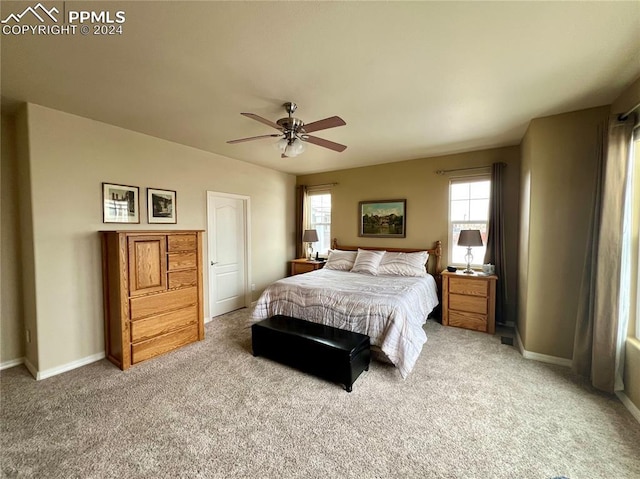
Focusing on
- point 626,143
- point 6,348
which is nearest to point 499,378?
point 626,143

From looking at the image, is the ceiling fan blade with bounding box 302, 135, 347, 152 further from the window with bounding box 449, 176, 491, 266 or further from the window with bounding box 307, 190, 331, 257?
the window with bounding box 307, 190, 331, 257

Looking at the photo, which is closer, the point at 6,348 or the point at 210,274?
the point at 6,348

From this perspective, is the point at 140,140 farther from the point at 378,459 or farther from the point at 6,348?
the point at 378,459

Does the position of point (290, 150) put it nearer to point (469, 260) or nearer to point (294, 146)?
point (294, 146)

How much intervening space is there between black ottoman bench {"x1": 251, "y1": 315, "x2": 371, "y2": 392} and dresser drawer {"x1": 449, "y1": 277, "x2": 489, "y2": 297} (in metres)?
1.88

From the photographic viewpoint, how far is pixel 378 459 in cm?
162

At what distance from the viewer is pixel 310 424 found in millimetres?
1909

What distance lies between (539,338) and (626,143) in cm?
198

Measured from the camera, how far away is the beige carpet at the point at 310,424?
1.58 m

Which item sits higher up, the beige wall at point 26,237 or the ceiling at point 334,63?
the ceiling at point 334,63

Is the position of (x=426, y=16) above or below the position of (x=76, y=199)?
above

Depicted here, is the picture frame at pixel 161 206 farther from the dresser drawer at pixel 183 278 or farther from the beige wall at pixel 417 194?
the beige wall at pixel 417 194

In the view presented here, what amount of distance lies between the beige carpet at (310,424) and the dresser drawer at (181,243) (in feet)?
4.17

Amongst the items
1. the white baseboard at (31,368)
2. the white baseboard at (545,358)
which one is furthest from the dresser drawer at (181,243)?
the white baseboard at (545,358)
